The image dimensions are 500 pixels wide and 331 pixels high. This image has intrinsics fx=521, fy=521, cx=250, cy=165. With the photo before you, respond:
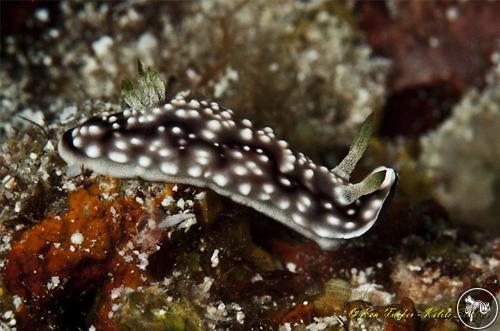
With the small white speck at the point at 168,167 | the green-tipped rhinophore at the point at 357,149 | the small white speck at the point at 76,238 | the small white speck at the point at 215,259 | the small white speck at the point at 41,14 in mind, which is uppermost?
the green-tipped rhinophore at the point at 357,149

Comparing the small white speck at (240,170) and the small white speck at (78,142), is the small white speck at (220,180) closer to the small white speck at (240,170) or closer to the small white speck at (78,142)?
the small white speck at (240,170)

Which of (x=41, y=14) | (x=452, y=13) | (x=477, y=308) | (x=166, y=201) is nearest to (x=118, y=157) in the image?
(x=166, y=201)

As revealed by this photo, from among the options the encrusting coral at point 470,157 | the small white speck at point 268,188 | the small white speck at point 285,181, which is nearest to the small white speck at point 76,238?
the small white speck at point 268,188

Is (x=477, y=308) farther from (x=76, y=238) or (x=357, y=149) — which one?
(x=76, y=238)

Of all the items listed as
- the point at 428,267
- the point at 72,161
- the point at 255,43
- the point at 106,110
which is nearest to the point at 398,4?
the point at 255,43

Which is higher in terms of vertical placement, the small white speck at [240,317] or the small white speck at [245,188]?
the small white speck at [245,188]

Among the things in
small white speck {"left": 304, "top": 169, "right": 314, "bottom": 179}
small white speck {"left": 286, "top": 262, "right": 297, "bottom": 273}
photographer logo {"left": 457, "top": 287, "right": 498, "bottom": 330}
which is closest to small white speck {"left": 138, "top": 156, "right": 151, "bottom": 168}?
small white speck {"left": 304, "top": 169, "right": 314, "bottom": 179}

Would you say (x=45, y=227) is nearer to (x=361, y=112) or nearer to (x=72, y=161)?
(x=72, y=161)
